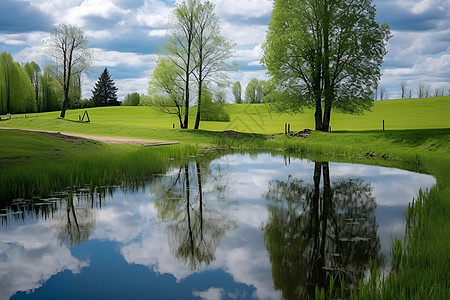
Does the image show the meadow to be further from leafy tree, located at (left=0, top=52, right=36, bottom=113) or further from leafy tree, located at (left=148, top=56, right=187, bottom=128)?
leafy tree, located at (left=0, top=52, right=36, bottom=113)

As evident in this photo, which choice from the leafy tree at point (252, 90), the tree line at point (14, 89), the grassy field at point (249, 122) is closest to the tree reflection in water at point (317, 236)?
the grassy field at point (249, 122)

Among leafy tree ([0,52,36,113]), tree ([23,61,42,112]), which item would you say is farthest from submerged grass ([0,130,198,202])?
tree ([23,61,42,112])

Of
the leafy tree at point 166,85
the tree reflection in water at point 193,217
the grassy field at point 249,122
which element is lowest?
the tree reflection in water at point 193,217

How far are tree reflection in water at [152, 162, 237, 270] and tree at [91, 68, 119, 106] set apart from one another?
303ft

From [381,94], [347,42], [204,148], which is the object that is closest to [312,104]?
[347,42]

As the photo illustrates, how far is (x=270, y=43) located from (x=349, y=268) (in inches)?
1149

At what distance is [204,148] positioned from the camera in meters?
27.1

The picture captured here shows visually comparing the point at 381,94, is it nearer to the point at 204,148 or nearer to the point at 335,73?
the point at 335,73

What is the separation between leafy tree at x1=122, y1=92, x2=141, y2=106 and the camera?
11342cm

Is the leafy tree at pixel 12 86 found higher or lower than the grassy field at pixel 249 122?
higher

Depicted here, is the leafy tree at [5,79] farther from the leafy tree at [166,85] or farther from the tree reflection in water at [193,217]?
the tree reflection in water at [193,217]

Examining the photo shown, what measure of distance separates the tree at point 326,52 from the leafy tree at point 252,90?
251 feet

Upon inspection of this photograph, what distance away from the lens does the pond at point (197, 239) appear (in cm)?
512

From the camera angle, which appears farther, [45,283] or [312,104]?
[312,104]
